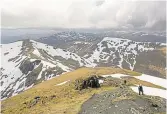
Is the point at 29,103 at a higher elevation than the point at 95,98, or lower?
lower

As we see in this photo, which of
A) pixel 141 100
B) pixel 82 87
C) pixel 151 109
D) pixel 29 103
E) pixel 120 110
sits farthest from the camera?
pixel 82 87

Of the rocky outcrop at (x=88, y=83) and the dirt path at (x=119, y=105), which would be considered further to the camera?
the rocky outcrop at (x=88, y=83)

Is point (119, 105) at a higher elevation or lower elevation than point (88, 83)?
higher

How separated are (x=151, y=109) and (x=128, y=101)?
4188 mm

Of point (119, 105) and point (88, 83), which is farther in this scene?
point (88, 83)

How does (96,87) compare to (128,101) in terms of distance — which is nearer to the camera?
(128,101)

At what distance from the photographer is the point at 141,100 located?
183ft

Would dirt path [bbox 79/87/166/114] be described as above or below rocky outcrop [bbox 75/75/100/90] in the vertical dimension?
above

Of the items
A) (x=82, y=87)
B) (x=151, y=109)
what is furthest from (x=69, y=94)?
(x=151, y=109)

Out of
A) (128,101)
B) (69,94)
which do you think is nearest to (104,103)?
(128,101)

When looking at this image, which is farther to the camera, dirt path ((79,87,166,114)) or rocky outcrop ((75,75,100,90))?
rocky outcrop ((75,75,100,90))

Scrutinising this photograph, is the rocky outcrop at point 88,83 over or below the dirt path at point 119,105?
below

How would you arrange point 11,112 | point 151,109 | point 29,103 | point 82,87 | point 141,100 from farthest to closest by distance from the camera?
point 82,87, point 29,103, point 11,112, point 141,100, point 151,109

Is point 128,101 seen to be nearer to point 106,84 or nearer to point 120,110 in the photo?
point 120,110
